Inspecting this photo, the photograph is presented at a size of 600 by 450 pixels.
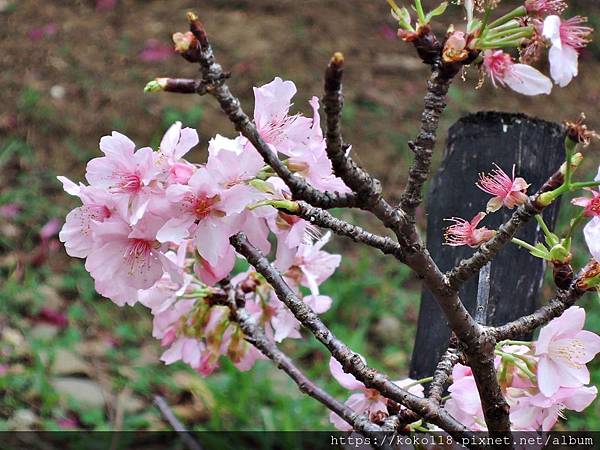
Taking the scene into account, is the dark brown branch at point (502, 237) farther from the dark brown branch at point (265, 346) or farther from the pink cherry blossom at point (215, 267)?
the dark brown branch at point (265, 346)

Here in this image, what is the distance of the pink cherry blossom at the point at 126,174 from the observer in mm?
675

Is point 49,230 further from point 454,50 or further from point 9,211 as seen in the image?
point 454,50

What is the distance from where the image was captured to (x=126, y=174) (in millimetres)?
695

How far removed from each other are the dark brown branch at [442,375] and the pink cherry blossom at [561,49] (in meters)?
0.34

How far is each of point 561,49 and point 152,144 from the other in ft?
9.50

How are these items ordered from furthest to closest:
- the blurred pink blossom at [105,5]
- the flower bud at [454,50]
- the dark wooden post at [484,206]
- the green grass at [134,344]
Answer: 1. the blurred pink blossom at [105,5]
2. the green grass at [134,344]
3. the dark wooden post at [484,206]
4. the flower bud at [454,50]

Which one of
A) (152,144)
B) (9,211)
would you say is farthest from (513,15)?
(152,144)

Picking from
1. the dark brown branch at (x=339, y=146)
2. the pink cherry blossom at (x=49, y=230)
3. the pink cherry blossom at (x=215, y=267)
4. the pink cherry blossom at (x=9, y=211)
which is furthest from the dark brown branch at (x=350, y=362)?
the pink cherry blossom at (x=9, y=211)

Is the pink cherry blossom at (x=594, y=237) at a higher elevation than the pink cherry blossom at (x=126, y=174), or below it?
higher

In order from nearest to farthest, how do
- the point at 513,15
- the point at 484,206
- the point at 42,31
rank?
the point at 513,15
the point at 484,206
the point at 42,31

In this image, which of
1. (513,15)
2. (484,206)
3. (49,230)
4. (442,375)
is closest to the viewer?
(513,15)

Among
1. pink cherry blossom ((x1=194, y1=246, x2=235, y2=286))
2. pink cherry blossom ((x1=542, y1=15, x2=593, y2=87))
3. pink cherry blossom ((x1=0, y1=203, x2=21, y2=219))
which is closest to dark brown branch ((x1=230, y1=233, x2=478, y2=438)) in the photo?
pink cherry blossom ((x1=194, y1=246, x2=235, y2=286))

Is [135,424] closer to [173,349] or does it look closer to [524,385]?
[173,349]

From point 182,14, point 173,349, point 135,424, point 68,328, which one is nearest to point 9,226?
point 68,328
